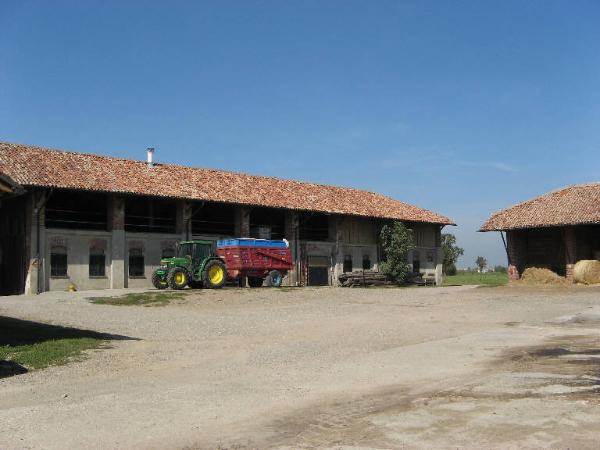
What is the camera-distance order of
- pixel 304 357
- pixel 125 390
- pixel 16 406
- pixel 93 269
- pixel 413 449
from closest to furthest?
pixel 413 449 → pixel 16 406 → pixel 125 390 → pixel 304 357 → pixel 93 269

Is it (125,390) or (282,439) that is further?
(125,390)

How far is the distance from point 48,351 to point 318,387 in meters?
5.38

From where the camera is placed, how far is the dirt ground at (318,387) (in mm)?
5430

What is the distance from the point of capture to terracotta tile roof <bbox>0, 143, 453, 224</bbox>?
91.7ft

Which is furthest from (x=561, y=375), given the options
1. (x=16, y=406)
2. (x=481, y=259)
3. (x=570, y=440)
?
(x=481, y=259)

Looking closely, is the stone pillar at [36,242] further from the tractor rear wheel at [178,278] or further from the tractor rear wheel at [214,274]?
the tractor rear wheel at [214,274]

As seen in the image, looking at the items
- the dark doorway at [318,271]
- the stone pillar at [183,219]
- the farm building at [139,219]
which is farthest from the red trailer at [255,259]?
the dark doorway at [318,271]

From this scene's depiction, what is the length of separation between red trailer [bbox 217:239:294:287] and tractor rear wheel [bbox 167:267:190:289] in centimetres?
272

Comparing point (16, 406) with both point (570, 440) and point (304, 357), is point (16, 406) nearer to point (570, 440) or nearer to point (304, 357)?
point (304, 357)

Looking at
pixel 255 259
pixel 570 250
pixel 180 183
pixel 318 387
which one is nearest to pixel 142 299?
pixel 255 259

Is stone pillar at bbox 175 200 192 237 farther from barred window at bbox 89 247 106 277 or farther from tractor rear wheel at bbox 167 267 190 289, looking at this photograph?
tractor rear wheel at bbox 167 267 190 289

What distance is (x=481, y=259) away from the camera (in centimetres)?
12400

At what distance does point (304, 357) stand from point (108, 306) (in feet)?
38.7

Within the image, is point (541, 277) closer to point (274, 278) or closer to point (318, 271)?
point (318, 271)
